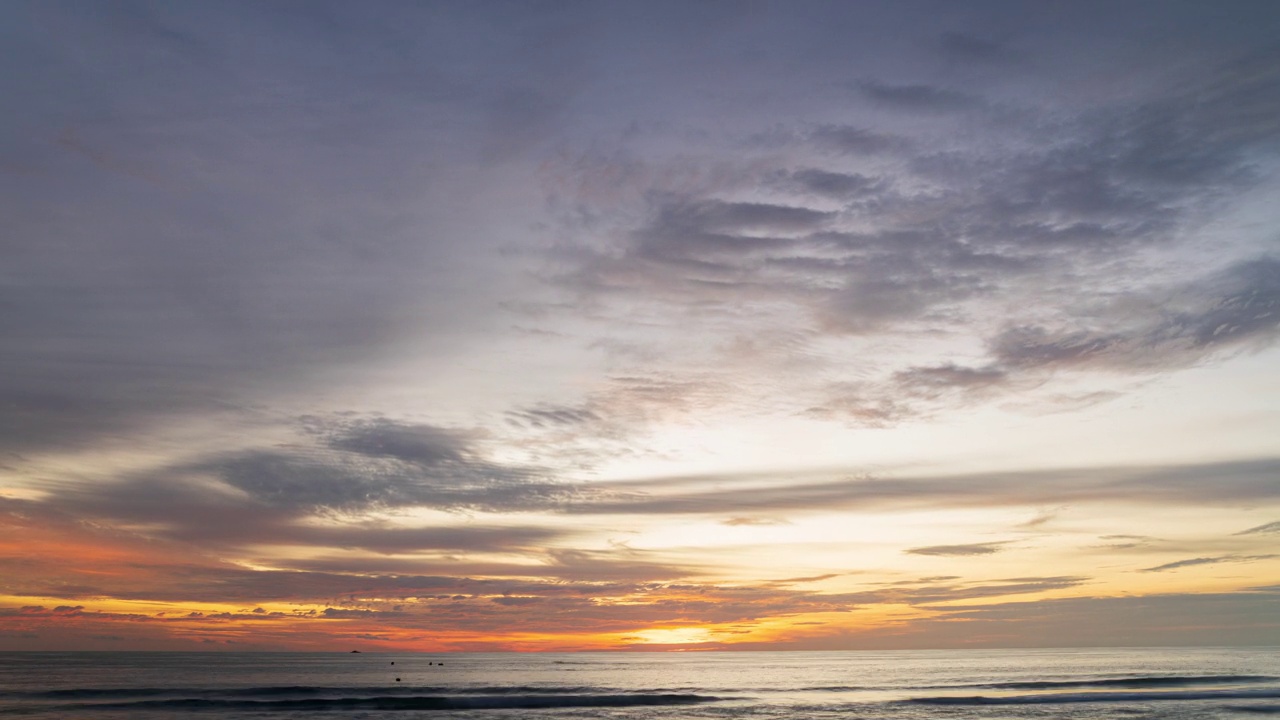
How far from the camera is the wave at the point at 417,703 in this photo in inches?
2815

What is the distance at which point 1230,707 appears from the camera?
66250 millimetres

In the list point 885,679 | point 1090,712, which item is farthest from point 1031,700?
point 885,679

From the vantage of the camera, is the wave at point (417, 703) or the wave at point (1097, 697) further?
the wave at point (1097, 697)

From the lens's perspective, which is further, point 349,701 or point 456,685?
point 456,685

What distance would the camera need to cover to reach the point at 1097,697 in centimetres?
7794

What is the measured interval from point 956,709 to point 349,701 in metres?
56.6

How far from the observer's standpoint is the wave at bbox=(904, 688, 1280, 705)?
245 feet

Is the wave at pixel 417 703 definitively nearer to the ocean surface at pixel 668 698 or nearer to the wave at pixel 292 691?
the ocean surface at pixel 668 698

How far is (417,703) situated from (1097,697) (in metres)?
66.3

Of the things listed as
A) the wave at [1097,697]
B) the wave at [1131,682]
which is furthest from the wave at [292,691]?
the wave at [1131,682]

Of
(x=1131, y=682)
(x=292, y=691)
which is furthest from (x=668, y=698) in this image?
(x=1131, y=682)

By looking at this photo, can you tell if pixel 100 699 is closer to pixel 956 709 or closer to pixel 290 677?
pixel 290 677

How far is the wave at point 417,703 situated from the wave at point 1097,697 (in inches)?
924

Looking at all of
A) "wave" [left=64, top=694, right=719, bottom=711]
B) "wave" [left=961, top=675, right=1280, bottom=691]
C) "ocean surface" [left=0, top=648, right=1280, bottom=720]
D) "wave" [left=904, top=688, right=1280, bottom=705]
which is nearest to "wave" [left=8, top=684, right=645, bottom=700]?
"ocean surface" [left=0, top=648, right=1280, bottom=720]
